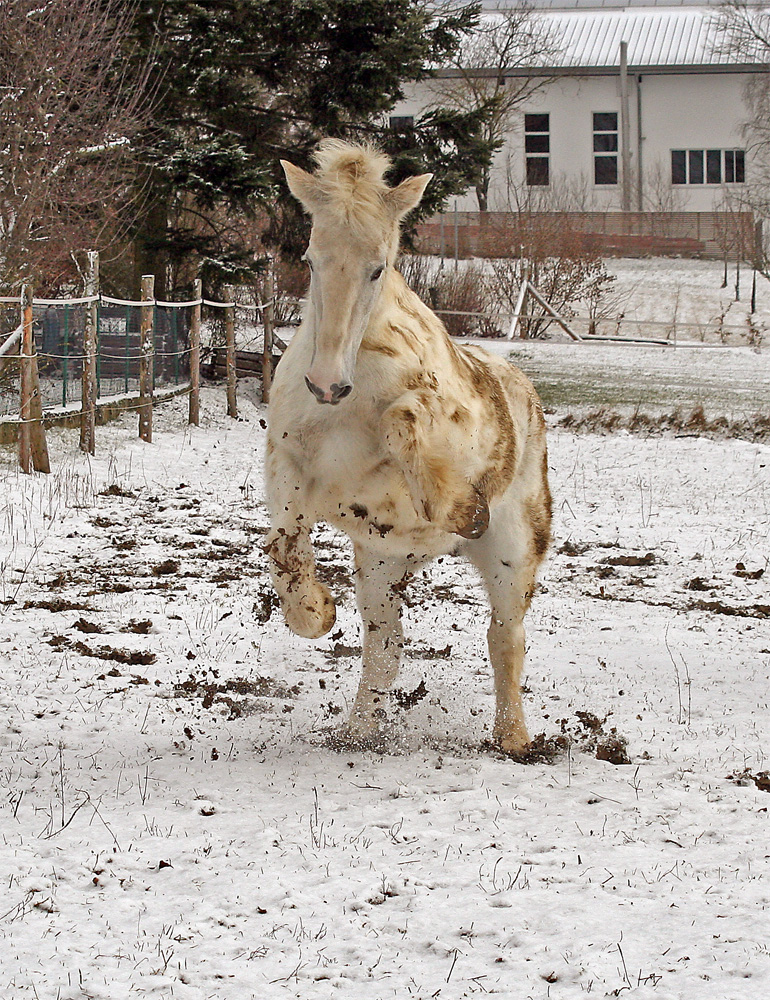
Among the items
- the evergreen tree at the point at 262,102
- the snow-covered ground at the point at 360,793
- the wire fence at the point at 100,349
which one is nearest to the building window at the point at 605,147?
the evergreen tree at the point at 262,102

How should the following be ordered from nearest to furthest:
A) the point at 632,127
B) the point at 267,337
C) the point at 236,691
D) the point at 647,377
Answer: the point at 236,691 → the point at 267,337 → the point at 647,377 → the point at 632,127

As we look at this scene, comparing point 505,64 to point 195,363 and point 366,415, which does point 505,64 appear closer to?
point 195,363

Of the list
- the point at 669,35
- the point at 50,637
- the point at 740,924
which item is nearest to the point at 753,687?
the point at 740,924

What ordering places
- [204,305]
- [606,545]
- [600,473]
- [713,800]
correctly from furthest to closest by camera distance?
[204,305] < [600,473] < [606,545] < [713,800]

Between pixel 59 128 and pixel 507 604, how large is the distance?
1294cm

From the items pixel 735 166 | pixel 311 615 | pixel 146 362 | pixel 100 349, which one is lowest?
pixel 311 615

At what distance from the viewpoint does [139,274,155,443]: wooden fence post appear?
587 inches

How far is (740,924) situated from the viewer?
141 inches

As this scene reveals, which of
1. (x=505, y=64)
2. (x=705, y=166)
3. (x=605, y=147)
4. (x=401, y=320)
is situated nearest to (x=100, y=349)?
(x=401, y=320)

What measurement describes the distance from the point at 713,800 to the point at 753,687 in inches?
75.7

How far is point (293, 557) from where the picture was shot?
187 inches

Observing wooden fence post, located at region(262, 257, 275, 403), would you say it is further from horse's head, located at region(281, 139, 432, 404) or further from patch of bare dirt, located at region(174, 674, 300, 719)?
horse's head, located at region(281, 139, 432, 404)

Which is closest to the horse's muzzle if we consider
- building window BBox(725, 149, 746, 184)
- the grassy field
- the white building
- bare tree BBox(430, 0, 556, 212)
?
the grassy field

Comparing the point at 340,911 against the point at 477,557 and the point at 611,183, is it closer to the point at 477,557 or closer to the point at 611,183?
the point at 477,557
